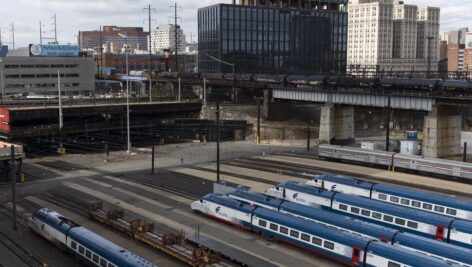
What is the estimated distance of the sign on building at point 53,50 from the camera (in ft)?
506

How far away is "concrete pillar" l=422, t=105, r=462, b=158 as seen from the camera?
218 ft

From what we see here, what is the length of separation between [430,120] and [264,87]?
118 feet

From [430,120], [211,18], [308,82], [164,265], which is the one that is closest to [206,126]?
[308,82]

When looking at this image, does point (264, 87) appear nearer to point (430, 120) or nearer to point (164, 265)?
point (430, 120)

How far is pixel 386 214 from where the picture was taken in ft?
115

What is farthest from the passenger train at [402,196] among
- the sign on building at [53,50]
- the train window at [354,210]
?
the sign on building at [53,50]

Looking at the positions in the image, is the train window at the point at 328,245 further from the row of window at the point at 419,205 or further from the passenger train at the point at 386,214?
the row of window at the point at 419,205

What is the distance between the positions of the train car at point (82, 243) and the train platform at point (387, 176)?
33803 millimetres

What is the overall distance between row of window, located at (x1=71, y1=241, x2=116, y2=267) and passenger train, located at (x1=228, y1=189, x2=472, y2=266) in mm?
13277

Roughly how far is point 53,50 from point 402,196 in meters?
140

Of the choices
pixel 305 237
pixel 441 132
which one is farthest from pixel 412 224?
pixel 441 132

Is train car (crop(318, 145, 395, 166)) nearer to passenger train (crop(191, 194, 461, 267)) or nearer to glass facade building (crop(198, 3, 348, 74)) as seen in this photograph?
passenger train (crop(191, 194, 461, 267))

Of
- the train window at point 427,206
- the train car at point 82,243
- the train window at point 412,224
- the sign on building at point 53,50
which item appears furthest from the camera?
the sign on building at point 53,50

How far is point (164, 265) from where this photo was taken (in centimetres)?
2956
